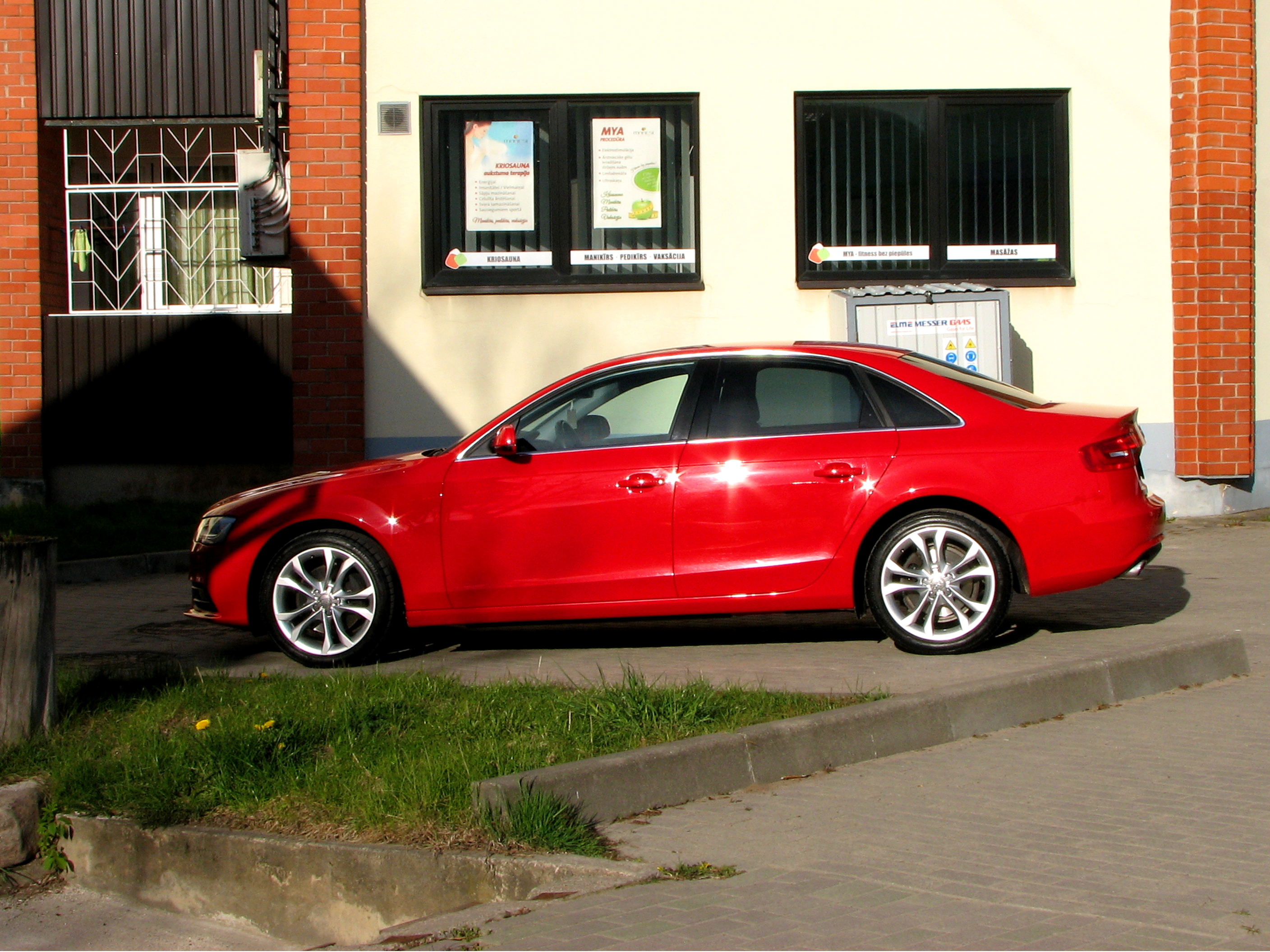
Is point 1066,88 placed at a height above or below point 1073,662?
above

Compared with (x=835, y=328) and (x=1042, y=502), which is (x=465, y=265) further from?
(x=1042, y=502)

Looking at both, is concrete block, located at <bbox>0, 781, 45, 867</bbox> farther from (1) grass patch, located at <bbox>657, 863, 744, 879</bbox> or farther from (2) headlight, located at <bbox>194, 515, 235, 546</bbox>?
(2) headlight, located at <bbox>194, 515, 235, 546</bbox>

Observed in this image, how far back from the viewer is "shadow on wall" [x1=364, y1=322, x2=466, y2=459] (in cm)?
1267

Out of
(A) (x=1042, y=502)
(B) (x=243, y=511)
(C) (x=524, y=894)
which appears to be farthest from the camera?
(B) (x=243, y=511)

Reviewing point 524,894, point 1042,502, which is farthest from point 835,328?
point 524,894

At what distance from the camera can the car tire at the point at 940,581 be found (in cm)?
686

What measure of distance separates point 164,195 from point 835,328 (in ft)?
22.5

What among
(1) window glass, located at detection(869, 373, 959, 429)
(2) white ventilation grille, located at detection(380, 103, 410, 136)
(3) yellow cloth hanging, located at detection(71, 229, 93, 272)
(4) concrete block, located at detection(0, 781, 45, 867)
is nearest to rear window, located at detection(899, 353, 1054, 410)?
(1) window glass, located at detection(869, 373, 959, 429)

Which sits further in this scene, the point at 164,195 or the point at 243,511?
the point at 164,195

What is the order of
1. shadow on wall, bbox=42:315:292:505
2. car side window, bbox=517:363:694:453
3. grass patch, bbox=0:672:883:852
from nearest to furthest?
grass patch, bbox=0:672:883:852 → car side window, bbox=517:363:694:453 → shadow on wall, bbox=42:315:292:505

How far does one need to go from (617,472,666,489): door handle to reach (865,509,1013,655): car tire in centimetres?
109

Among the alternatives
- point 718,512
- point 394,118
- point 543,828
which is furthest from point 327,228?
point 543,828

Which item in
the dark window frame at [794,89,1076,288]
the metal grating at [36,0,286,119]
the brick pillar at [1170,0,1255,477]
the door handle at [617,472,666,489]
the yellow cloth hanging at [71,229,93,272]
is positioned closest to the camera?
the door handle at [617,472,666,489]

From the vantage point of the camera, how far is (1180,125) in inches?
497
